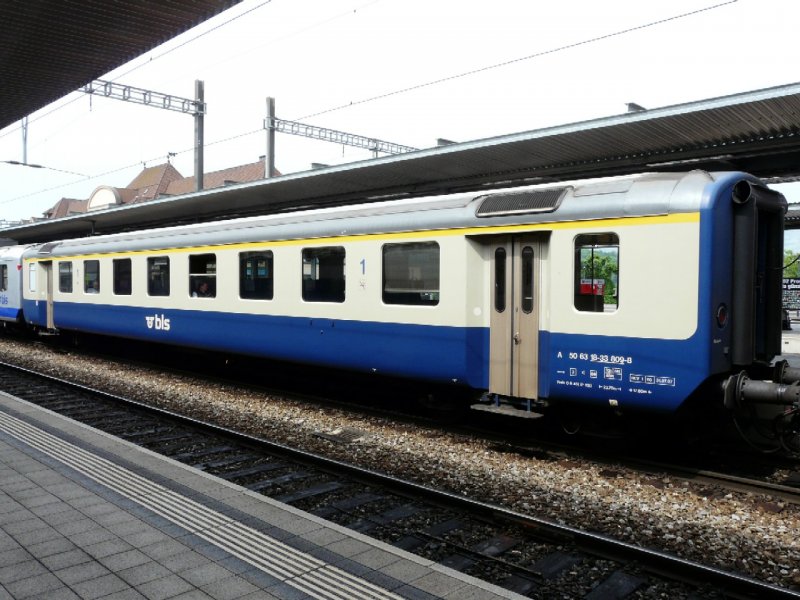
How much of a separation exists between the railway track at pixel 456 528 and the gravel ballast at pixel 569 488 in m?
0.48

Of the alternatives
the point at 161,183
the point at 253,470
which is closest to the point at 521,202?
the point at 253,470

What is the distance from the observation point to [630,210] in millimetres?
6922

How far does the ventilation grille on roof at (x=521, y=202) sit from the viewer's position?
7613 millimetres

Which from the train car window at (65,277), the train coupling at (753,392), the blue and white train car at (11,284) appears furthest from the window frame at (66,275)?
the train coupling at (753,392)

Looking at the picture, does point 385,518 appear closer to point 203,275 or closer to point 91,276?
point 203,275

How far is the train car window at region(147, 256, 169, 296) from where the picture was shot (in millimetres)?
13531

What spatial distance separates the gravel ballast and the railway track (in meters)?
0.48

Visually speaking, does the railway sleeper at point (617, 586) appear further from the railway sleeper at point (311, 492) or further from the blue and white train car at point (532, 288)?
the railway sleeper at point (311, 492)

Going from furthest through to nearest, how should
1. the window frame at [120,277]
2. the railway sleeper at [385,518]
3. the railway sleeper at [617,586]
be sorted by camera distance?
the window frame at [120,277]
the railway sleeper at [385,518]
the railway sleeper at [617,586]

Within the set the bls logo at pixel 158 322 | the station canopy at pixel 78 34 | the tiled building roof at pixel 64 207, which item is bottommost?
the bls logo at pixel 158 322

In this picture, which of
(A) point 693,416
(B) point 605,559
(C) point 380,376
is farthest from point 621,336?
(C) point 380,376

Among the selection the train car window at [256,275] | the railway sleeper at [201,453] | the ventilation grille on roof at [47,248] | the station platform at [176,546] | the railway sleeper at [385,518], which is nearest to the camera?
the station platform at [176,546]

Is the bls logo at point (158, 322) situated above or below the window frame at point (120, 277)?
below

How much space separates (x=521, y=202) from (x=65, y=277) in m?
14.1
